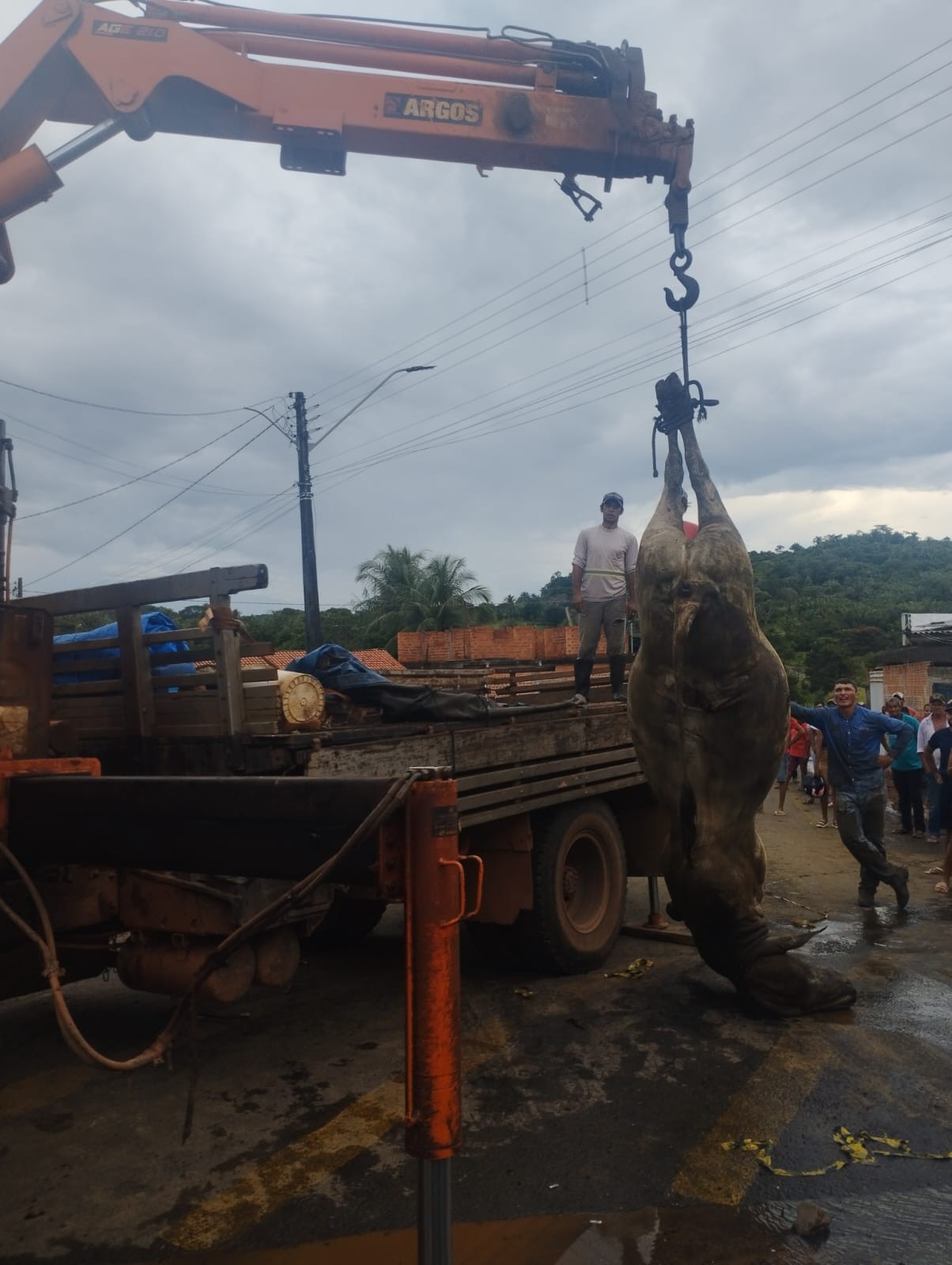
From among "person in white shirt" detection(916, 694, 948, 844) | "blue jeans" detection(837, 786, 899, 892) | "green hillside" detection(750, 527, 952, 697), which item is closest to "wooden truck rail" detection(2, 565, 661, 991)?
"blue jeans" detection(837, 786, 899, 892)

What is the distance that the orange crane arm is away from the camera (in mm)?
5820

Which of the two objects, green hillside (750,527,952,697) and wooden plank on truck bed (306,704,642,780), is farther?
green hillside (750,527,952,697)

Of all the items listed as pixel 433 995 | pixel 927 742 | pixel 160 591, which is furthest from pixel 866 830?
pixel 433 995

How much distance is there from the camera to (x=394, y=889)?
78.5 inches

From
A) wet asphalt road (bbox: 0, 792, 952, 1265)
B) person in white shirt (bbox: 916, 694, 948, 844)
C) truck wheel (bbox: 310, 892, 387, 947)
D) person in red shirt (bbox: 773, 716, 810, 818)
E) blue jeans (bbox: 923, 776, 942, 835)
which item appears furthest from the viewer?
person in red shirt (bbox: 773, 716, 810, 818)

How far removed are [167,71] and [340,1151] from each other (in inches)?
237

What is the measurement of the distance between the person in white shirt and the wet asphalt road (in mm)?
4326

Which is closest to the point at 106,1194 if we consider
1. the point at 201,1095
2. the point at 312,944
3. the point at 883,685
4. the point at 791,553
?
the point at 201,1095

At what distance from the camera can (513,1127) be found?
3848mm

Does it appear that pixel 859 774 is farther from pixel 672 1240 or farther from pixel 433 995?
pixel 433 995

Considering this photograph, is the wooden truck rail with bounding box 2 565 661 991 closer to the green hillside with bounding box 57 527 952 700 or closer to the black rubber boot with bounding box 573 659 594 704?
the black rubber boot with bounding box 573 659 594 704

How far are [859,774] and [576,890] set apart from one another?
2.79 meters

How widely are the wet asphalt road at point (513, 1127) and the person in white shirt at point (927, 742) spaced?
433cm

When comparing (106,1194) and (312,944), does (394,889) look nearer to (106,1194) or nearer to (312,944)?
(106,1194)
